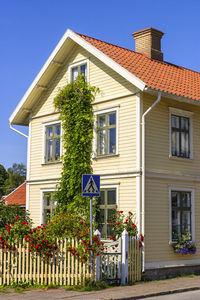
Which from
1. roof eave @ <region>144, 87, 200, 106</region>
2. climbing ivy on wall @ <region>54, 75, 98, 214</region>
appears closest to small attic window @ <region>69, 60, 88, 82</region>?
climbing ivy on wall @ <region>54, 75, 98, 214</region>

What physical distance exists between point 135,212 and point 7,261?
4.42 m

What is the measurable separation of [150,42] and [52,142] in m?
6.30

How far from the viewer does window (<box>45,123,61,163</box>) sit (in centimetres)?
1867

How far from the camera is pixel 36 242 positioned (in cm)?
1240

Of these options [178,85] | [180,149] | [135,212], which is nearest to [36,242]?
[135,212]

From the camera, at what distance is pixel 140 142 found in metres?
14.9

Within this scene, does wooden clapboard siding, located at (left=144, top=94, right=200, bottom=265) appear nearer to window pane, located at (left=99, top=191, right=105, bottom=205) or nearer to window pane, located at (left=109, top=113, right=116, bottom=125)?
window pane, located at (left=109, top=113, right=116, bottom=125)

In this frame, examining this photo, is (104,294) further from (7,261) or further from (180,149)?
(180,149)

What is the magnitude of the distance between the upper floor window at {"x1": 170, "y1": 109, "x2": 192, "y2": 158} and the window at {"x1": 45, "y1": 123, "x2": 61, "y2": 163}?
489cm

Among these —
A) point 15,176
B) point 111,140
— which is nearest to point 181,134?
point 111,140

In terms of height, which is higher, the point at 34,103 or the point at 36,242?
the point at 34,103

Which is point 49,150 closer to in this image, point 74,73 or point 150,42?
point 74,73

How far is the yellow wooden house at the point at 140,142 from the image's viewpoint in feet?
48.8

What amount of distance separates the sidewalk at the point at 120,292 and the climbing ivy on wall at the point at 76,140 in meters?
4.44
